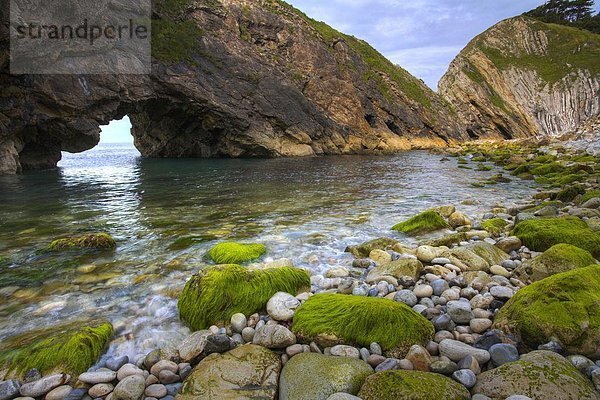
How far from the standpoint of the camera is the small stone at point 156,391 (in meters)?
3.07

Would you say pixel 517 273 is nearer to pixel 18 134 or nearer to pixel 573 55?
pixel 18 134

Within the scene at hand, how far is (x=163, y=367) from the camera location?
3426 millimetres

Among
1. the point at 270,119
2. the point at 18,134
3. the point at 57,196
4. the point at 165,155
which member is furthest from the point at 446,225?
the point at 165,155

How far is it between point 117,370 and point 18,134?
101 ft

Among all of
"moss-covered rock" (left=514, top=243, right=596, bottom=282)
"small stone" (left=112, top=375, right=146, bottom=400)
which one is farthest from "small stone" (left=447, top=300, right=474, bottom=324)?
"small stone" (left=112, top=375, right=146, bottom=400)

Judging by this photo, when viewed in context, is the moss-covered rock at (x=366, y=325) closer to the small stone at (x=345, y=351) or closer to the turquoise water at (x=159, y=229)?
the small stone at (x=345, y=351)

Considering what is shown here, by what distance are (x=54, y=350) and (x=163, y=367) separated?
4.33ft

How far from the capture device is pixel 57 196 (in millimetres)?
15164

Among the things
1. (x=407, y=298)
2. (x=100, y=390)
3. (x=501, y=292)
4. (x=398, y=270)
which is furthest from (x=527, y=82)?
(x=100, y=390)

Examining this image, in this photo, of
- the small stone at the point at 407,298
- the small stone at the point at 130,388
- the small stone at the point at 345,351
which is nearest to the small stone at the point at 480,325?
the small stone at the point at 407,298

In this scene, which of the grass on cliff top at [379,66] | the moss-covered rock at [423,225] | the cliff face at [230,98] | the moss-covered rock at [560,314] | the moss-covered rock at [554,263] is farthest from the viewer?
the grass on cliff top at [379,66]

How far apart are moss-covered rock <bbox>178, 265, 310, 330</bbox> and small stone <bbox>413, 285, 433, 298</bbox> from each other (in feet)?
6.10

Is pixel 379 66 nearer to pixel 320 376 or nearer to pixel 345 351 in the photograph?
pixel 345 351

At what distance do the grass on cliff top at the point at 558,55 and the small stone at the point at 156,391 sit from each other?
108303 mm
